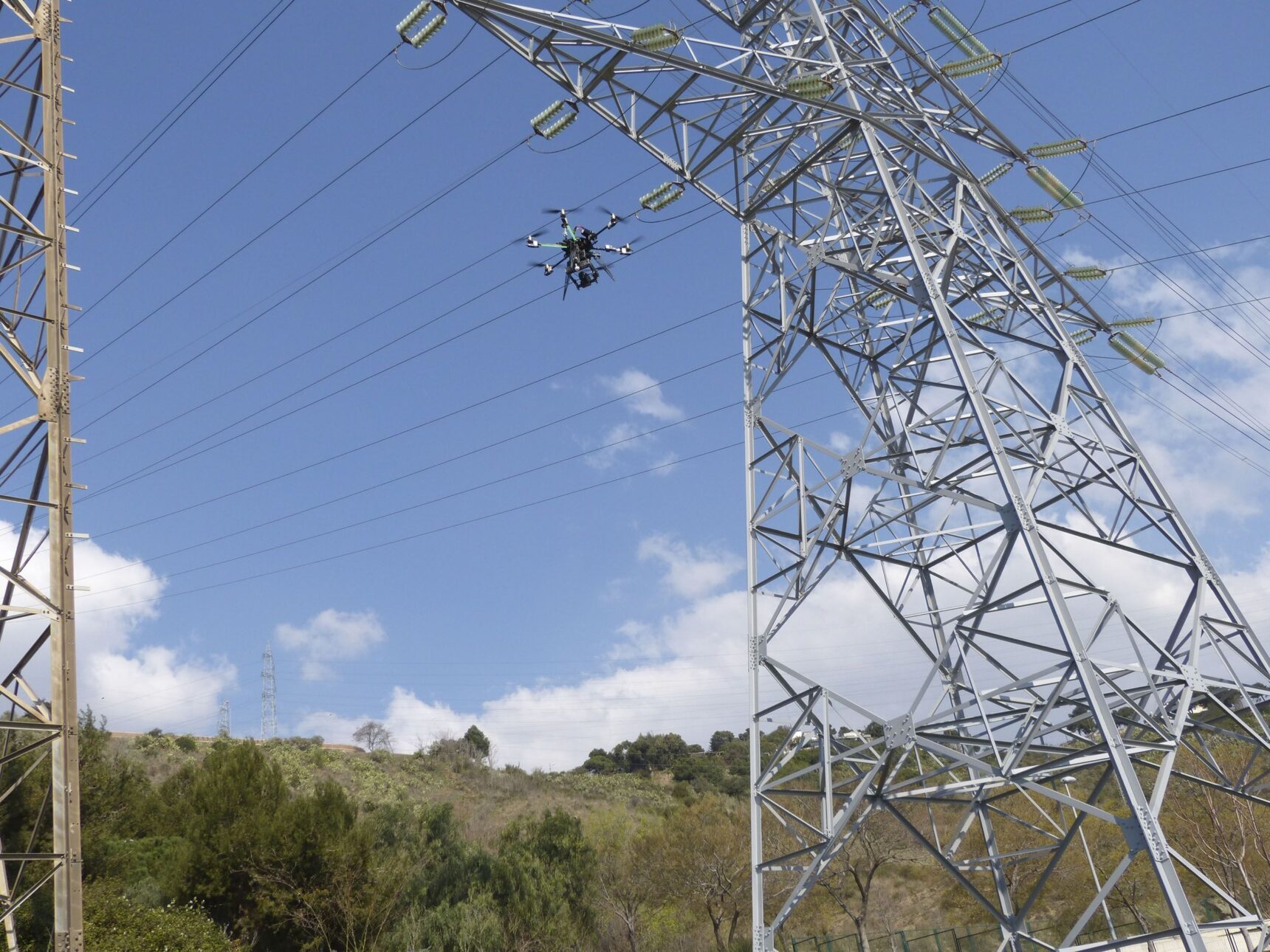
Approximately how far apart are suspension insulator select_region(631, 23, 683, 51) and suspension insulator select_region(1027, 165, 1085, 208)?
7752 millimetres

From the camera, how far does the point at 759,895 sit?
11.6 metres

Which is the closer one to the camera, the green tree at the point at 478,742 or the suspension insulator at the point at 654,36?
the suspension insulator at the point at 654,36

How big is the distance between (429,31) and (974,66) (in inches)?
358

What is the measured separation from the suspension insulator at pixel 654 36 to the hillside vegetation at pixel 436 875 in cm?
1794

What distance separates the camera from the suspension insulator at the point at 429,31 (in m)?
11.2

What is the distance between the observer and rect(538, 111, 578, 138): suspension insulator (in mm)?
12680

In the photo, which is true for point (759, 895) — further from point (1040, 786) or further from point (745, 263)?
point (745, 263)

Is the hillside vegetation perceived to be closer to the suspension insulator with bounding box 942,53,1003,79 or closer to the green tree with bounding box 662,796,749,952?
the green tree with bounding box 662,796,749,952

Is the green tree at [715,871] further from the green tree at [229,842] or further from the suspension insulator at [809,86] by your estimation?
the suspension insulator at [809,86]

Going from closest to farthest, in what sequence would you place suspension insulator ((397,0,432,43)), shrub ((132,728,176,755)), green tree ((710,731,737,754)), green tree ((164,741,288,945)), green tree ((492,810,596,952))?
suspension insulator ((397,0,432,43))
green tree ((164,741,288,945))
green tree ((492,810,596,952))
shrub ((132,728,176,755))
green tree ((710,731,737,754))

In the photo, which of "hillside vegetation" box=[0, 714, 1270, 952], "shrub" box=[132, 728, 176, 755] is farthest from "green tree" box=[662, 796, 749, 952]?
"shrub" box=[132, 728, 176, 755]

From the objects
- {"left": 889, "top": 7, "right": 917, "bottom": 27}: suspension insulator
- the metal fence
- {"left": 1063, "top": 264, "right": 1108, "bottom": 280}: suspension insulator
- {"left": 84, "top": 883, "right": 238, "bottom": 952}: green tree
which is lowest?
the metal fence

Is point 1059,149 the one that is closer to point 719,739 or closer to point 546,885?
point 546,885

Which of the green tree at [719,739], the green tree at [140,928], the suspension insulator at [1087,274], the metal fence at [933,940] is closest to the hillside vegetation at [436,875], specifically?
the green tree at [140,928]
